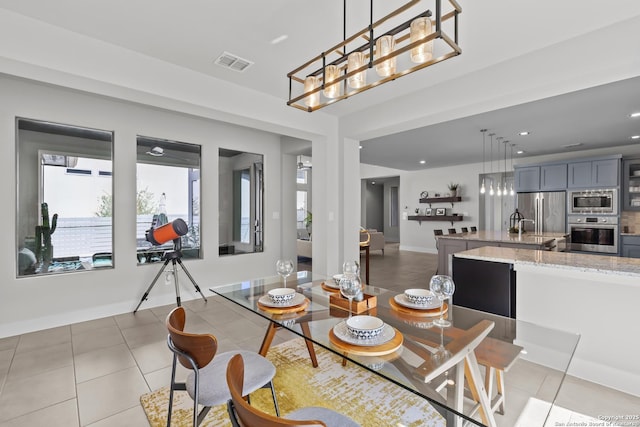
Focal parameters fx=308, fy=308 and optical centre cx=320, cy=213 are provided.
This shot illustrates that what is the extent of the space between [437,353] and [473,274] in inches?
85.0

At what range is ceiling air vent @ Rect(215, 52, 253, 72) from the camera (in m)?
2.78

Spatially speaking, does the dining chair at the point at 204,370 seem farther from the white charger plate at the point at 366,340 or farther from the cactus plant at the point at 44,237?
the cactus plant at the point at 44,237

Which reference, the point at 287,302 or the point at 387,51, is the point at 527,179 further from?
the point at 287,302

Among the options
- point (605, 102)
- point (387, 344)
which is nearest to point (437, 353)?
point (387, 344)

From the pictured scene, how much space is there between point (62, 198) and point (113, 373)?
88.5 inches

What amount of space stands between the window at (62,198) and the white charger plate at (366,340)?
3.46 m

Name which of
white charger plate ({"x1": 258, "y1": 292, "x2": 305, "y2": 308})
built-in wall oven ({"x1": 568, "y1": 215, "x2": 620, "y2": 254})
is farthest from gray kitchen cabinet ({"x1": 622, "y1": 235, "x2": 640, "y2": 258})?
white charger plate ({"x1": 258, "y1": 292, "x2": 305, "y2": 308})

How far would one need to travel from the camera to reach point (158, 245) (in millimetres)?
4164

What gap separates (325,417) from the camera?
125 cm

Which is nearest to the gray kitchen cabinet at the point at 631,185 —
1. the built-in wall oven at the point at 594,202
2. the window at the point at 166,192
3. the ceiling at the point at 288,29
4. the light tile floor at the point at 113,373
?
the built-in wall oven at the point at 594,202

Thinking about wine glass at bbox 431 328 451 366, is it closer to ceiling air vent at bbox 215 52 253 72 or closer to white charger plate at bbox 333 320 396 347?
white charger plate at bbox 333 320 396 347

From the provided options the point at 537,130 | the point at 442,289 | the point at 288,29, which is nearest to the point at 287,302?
the point at 442,289

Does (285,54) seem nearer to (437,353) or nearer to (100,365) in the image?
(437,353)

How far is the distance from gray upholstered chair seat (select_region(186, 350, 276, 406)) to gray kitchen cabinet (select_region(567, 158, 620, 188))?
7171 millimetres
